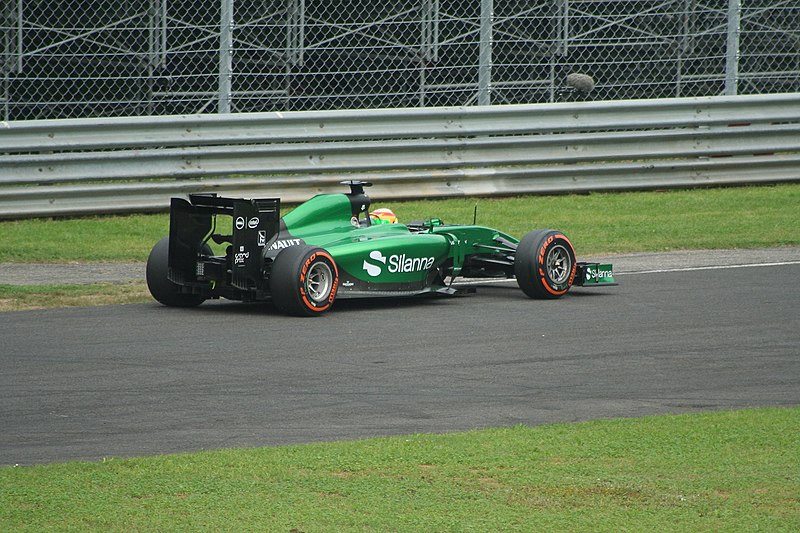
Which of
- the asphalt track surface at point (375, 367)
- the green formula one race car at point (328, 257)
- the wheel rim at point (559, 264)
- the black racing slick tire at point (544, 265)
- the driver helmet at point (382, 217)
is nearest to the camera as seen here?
the asphalt track surface at point (375, 367)

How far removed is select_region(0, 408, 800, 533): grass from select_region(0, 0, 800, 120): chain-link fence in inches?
317

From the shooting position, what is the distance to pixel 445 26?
Answer: 613 inches

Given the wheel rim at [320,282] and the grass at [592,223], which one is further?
the grass at [592,223]

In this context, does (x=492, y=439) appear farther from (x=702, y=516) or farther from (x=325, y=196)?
(x=325, y=196)

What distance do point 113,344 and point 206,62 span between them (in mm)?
6535

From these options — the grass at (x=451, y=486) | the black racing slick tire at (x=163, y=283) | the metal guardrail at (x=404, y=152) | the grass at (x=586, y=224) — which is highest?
the metal guardrail at (x=404, y=152)

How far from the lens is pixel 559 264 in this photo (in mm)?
10562

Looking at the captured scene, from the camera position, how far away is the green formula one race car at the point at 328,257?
9.54 metres

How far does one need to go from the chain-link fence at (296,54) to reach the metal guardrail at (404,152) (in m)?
0.31

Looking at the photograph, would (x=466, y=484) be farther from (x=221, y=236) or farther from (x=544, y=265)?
(x=544, y=265)

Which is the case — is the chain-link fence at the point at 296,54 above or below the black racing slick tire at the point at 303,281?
above

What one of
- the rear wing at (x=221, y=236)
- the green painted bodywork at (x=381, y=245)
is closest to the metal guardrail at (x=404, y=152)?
the green painted bodywork at (x=381, y=245)

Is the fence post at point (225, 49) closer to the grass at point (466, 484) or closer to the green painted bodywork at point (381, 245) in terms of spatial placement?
the green painted bodywork at point (381, 245)

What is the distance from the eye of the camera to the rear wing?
9547mm
